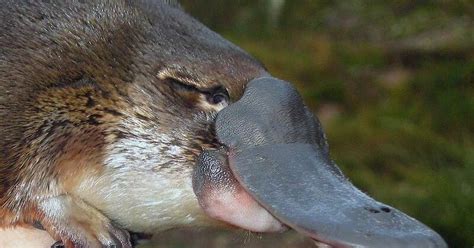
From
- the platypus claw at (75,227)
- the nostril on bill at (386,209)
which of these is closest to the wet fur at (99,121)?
the platypus claw at (75,227)

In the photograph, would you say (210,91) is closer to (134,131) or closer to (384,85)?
(134,131)

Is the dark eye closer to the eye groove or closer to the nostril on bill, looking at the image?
the eye groove

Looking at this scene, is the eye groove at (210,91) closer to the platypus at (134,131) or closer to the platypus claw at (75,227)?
the platypus at (134,131)

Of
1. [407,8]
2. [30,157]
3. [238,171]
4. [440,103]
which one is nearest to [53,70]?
[30,157]

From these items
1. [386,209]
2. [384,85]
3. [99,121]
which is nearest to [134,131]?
[99,121]

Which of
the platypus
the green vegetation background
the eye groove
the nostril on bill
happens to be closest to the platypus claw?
the platypus

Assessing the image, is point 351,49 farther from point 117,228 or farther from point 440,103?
point 117,228
